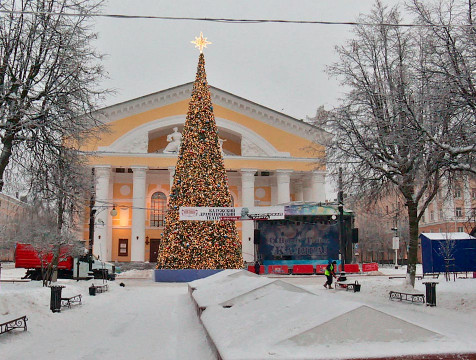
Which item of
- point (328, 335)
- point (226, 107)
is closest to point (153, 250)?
point (226, 107)

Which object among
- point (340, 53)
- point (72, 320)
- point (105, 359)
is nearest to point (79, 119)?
point (72, 320)

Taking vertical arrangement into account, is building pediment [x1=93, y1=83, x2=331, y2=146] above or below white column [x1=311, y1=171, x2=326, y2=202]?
above

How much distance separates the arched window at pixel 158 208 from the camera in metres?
49.6

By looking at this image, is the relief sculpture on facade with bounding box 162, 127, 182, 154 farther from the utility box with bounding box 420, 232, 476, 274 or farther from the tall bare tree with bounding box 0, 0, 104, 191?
the tall bare tree with bounding box 0, 0, 104, 191

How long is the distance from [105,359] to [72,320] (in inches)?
223

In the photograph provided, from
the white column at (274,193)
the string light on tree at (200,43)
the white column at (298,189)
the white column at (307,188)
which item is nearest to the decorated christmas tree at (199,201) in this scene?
the string light on tree at (200,43)

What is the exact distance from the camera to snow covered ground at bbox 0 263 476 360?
5.95 meters

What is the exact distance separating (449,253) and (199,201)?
46.3 ft

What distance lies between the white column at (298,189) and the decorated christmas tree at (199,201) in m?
24.5

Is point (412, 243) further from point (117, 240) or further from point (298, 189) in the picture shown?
point (298, 189)

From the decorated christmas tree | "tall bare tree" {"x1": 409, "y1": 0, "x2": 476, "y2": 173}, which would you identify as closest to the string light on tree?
the decorated christmas tree

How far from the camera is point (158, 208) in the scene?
4988 cm

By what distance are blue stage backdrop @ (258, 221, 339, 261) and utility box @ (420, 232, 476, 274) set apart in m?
12.6

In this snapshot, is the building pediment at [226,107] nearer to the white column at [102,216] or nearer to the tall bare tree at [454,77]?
the white column at [102,216]
